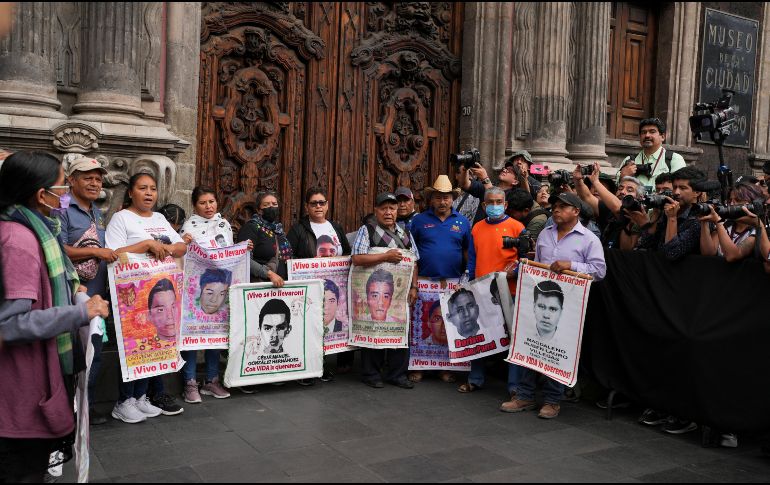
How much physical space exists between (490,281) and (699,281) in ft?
6.01

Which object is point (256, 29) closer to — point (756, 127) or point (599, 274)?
point (599, 274)

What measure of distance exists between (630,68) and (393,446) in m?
8.66

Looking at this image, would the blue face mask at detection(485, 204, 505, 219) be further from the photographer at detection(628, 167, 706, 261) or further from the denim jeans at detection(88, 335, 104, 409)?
the denim jeans at detection(88, 335, 104, 409)

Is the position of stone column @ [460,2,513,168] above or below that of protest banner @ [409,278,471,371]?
above

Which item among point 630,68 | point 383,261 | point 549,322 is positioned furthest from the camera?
point 630,68

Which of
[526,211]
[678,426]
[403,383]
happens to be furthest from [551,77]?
[678,426]

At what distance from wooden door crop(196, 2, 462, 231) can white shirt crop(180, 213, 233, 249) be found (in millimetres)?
2212

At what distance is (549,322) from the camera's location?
20.4 ft

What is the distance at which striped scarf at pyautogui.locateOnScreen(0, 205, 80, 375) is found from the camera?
11.9ft

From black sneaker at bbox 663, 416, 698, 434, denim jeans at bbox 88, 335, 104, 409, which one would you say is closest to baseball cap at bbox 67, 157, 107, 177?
denim jeans at bbox 88, 335, 104, 409

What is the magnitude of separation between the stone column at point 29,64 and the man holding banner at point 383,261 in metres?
3.01

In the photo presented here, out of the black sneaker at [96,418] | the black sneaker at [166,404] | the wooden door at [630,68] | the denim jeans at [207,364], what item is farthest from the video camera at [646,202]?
the wooden door at [630,68]

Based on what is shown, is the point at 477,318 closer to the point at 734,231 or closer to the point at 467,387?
the point at 467,387

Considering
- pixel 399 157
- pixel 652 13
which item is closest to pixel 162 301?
pixel 399 157
